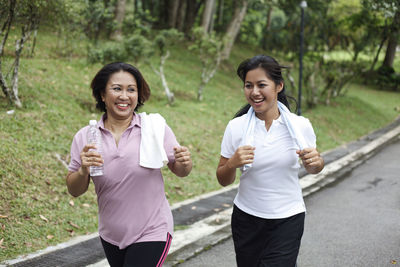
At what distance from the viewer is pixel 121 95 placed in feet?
10.5

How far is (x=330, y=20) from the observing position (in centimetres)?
4159

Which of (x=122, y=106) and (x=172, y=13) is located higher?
(x=172, y=13)

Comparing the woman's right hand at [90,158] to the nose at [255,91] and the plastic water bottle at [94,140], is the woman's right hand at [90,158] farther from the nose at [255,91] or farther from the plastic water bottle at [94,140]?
the nose at [255,91]

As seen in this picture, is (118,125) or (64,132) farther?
(64,132)

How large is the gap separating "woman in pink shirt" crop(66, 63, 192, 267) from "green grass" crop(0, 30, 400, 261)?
2.87 metres

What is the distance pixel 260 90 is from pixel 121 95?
92 centimetres

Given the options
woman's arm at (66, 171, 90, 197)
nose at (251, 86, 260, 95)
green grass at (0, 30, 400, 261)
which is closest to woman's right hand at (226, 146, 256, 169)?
nose at (251, 86, 260, 95)

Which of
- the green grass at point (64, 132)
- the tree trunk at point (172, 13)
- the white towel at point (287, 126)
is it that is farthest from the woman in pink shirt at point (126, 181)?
the tree trunk at point (172, 13)

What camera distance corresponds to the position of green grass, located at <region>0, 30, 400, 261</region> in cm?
644

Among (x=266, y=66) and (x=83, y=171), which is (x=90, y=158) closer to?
(x=83, y=171)

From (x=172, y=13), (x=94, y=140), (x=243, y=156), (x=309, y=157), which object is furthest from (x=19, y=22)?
(x=172, y=13)

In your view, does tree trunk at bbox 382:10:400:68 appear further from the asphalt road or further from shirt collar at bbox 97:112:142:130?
shirt collar at bbox 97:112:142:130

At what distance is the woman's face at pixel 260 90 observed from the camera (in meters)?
3.29

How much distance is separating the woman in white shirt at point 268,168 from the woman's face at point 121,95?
2.28ft
